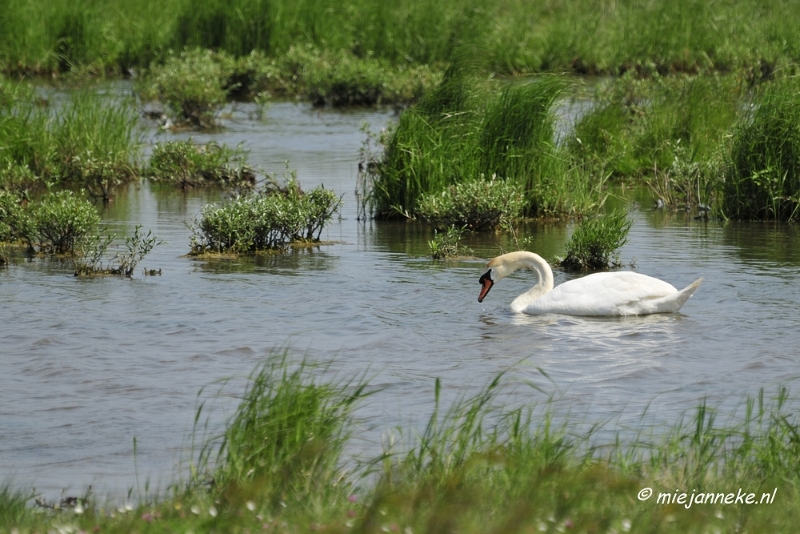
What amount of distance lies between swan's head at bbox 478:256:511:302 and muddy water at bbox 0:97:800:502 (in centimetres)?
16

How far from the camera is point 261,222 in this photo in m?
12.2

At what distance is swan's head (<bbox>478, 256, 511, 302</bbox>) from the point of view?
994 cm

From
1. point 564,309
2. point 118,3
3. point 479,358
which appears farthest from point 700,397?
point 118,3

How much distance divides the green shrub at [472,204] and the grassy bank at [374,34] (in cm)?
1275

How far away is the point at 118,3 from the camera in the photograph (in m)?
30.2

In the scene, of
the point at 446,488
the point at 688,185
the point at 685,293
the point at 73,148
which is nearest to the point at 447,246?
the point at 685,293

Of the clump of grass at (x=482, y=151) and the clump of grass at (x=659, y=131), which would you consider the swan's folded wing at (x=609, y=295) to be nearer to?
the clump of grass at (x=482, y=151)

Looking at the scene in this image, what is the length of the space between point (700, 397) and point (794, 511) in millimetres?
2504

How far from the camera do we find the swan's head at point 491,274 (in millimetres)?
9938

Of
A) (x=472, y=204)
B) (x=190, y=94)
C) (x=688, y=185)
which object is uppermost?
(x=190, y=94)

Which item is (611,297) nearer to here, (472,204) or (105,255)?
(472,204)

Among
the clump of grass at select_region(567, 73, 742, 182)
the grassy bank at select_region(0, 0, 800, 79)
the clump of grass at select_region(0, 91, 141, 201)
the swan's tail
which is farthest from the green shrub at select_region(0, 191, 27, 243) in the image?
the grassy bank at select_region(0, 0, 800, 79)

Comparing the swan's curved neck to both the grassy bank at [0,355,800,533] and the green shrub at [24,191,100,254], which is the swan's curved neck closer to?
the grassy bank at [0,355,800,533]

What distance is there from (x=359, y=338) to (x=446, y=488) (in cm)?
393
